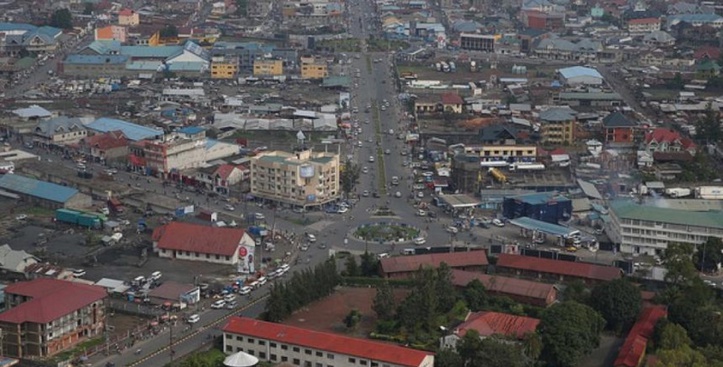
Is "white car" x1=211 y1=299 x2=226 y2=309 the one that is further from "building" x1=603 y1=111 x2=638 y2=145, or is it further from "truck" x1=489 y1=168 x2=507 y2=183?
"building" x1=603 y1=111 x2=638 y2=145

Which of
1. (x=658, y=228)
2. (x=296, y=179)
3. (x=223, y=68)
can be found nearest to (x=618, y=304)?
(x=658, y=228)

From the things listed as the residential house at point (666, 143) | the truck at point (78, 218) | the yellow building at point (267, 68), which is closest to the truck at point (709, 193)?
the residential house at point (666, 143)

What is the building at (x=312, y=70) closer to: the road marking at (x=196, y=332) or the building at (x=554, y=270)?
the building at (x=554, y=270)

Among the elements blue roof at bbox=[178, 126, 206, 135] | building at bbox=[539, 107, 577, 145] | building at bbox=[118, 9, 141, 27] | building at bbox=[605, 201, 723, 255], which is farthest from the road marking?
building at bbox=[118, 9, 141, 27]

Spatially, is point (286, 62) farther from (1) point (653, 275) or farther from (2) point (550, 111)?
(1) point (653, 275)

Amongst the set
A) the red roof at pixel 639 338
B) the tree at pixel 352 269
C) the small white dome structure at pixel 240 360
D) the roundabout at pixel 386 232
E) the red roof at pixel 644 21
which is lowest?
the roundabout at pixel 386 232

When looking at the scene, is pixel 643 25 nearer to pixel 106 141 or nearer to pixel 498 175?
pixel 498 175
